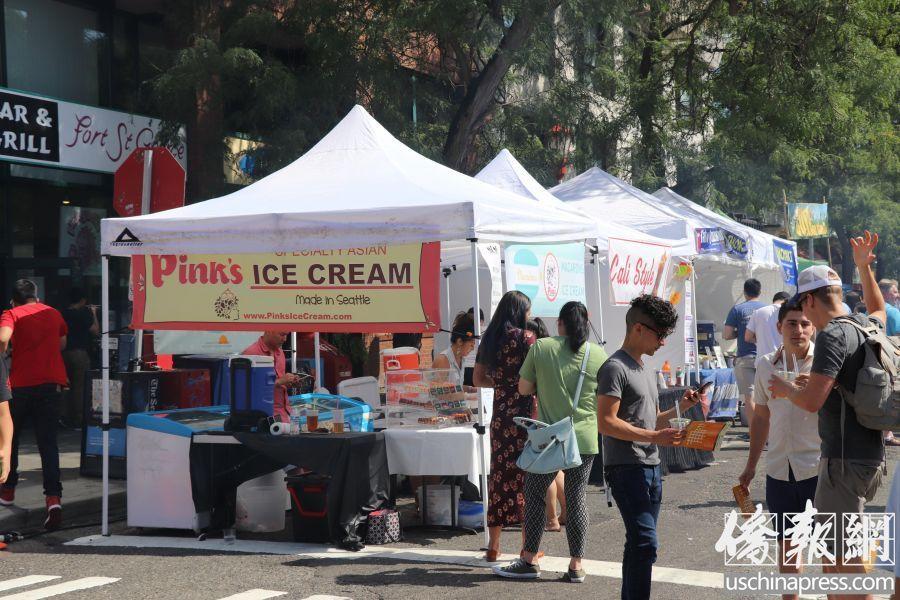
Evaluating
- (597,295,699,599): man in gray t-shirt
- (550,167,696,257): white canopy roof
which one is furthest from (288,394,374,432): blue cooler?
(550,167,696,257): white canopy roof

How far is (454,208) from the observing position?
307 inches

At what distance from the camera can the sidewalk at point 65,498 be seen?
30.1 ft

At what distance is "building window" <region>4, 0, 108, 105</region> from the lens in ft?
47.2

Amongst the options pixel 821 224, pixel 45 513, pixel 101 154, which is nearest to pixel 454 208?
pixel 45 513

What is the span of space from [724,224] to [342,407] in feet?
31.5

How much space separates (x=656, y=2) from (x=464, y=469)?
1141 cm

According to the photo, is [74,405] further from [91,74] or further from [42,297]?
[91,74]

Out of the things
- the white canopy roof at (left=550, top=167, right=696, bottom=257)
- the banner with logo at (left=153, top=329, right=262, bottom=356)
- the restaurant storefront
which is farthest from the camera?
the white canopy roof at (left=550, top=167, right=696, bottom=257)

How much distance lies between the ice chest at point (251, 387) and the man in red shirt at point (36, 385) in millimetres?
1750

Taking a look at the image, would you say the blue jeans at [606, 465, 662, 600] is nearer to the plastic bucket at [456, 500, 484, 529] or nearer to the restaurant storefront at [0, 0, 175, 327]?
the plastic bucket at [456, 500, 484, 529]

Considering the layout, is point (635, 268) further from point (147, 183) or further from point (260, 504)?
point (147, 183)

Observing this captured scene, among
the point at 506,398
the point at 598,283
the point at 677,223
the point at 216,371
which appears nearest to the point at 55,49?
the point at 216,371

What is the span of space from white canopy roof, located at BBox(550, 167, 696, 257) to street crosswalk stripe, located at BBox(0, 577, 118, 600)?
8.85 metres

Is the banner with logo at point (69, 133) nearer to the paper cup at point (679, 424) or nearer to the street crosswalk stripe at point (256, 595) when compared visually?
the street crosswalk stripe at point (256, 595)
